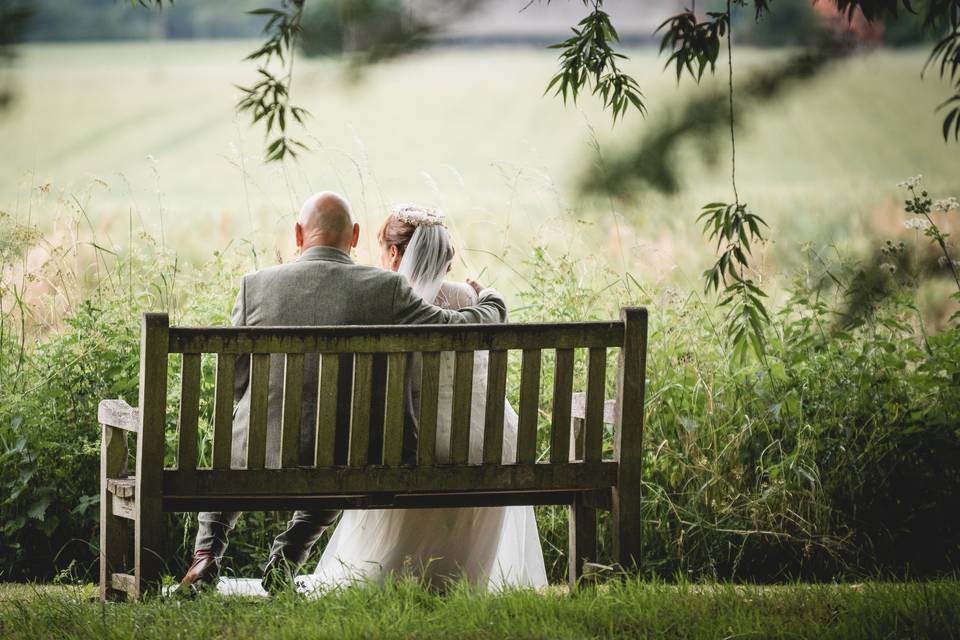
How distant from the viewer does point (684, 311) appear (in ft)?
14.4

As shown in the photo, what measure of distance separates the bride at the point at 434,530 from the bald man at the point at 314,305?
244 mm

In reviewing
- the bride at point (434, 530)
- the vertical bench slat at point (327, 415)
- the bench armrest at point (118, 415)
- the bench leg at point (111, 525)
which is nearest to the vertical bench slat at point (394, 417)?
the vertical bench slat at point (327, 415)

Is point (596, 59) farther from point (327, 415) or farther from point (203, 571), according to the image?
point (203, 571)

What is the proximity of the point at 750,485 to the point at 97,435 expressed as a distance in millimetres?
2410

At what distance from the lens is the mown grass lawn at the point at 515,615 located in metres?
2.50

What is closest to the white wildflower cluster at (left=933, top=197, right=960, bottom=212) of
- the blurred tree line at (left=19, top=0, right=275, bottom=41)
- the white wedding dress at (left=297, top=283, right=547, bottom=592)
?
the white wedding dress at (left=297, top=283, right=547, bottom=592)

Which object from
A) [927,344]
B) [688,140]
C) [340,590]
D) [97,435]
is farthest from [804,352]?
[97,435]

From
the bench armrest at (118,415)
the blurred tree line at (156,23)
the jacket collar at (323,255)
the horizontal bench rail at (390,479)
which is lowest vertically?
the horizontal bench rail at (390,479)

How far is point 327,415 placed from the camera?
2.73 metres

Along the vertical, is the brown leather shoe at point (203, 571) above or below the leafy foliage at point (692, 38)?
below

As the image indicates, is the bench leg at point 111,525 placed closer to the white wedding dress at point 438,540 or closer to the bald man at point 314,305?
the bald man at point 314,305

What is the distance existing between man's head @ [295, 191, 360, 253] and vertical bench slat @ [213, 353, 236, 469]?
54 cm

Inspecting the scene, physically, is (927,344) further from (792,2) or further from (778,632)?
(792,2)

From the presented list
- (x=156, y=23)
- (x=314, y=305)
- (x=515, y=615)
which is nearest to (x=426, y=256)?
(x=314, y=305)
